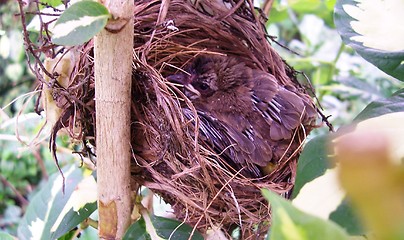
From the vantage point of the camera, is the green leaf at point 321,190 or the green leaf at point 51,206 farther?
the green leaf at point 51,206

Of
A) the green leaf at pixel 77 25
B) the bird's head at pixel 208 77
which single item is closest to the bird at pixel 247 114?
the bird's head at pixel 208 77

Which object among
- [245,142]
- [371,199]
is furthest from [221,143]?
[371,199]

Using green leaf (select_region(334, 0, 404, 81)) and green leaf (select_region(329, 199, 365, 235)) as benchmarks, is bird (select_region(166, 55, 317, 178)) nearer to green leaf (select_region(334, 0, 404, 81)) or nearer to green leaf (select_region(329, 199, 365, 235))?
green leaf (select_region(334, 0, 404, 81))

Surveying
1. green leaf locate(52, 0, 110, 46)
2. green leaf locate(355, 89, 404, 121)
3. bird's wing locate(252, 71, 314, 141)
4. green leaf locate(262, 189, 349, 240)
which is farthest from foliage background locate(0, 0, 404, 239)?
green leaf locate(262, 189, 349, 240)

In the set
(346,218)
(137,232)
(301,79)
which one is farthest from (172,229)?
(301,79)

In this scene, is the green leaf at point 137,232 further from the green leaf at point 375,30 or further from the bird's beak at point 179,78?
the green leaf at point 375,30

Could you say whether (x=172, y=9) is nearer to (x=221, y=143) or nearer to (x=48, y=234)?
(x=221, y=143)
